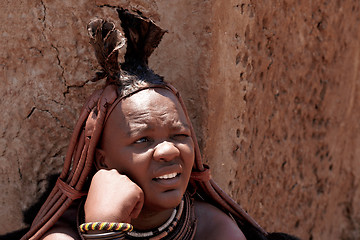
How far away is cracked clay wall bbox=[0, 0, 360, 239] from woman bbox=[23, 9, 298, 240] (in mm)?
410

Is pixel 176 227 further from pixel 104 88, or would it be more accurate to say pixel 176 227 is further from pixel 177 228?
pixel 104 88

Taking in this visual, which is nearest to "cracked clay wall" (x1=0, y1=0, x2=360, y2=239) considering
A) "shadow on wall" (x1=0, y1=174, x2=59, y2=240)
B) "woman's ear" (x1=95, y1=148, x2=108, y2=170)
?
"shadow on wall" (x1=0, y1=174, x2=59, y2=240)

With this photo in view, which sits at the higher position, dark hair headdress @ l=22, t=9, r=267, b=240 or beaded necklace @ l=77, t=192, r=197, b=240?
dark hair headdress @ l=22, t=9, r=267, b=240

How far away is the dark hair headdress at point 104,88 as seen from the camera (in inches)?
71.4

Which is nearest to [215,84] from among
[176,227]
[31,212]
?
[176,227]

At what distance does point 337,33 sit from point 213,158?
1.62 m

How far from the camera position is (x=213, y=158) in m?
2.49

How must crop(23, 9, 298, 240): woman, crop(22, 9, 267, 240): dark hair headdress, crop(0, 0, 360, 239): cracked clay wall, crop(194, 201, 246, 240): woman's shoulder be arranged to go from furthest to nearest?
crop(0, 0, 360, 239): cracked clay wall, crop(194, 201, 246, 240): woman's shoulder, crop(22, 9, 267, 240): dark hair headdress, crop(23, 9, 298, 240): woman

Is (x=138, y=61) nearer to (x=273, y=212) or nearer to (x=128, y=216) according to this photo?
(x=128, y=216)

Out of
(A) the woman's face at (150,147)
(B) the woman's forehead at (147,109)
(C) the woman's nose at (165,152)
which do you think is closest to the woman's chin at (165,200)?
(A) the woman's face at (150,147)

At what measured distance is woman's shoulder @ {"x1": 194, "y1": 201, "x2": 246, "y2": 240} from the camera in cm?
196

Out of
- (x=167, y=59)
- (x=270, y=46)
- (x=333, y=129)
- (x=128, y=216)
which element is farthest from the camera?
(x=333, y=129)

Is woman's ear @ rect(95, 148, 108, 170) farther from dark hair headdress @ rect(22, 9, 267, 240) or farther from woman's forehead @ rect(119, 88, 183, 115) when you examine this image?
woman's forehead @ rect(119, 88, 183, 115)

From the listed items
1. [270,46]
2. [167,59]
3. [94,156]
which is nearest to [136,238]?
[94,156]
